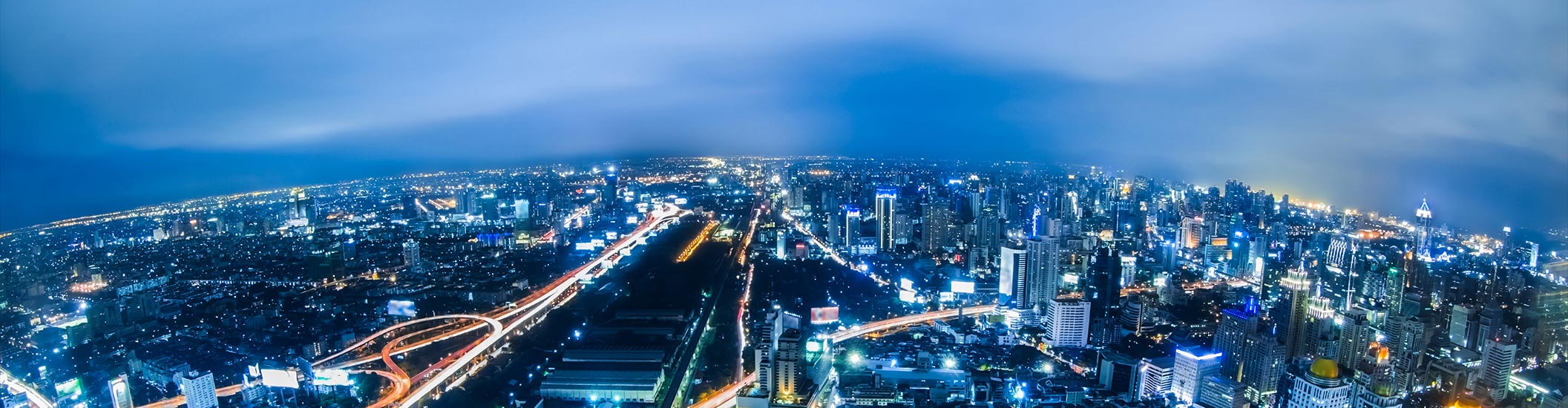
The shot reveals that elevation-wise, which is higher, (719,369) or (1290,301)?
(1290,301)

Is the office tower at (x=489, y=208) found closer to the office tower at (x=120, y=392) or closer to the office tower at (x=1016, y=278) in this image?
the office tower at (x=120, y=392)

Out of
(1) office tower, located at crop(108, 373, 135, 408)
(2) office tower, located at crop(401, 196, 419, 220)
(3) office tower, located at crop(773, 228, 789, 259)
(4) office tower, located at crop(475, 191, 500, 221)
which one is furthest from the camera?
(4) office tower, located at crop(475, 191, 500, 221)

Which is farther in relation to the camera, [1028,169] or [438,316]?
[1028,169]

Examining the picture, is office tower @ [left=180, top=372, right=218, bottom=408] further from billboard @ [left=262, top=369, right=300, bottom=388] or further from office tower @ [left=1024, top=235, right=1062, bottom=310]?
office tower @ [left=1024, top=235, right=1062, bottom=310]

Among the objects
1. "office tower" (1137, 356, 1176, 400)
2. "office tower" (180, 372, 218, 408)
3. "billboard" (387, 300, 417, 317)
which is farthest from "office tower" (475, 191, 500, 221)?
"office tower" (1137, 356, 1176, 400)

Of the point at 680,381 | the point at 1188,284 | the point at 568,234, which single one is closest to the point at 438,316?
the point at 680,381

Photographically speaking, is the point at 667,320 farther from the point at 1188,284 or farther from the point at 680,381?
the point at 1188,284
